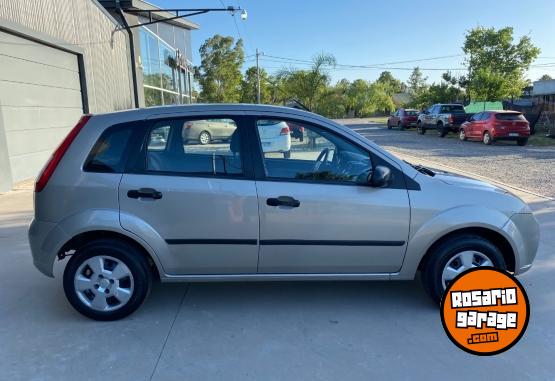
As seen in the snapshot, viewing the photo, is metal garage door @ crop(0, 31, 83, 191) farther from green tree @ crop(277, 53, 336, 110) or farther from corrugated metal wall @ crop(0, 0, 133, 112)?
green tree @ crop(277, 53, 336, 110)

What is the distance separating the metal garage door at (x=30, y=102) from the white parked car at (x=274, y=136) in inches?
276

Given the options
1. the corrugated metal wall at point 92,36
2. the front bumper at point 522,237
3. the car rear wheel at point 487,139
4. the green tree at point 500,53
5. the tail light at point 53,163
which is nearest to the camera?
the tail light at point 53,163

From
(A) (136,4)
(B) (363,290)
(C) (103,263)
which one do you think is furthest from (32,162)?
Answer: (A) (136,4)

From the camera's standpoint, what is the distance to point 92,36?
13.3 metres

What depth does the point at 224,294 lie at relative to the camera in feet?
12.9

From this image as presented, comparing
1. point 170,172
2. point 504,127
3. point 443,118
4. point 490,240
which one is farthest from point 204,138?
point 443,118

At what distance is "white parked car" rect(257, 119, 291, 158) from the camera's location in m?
3.47

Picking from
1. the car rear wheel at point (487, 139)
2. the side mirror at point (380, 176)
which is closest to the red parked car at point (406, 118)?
the car rear wheel at point (487, 139)

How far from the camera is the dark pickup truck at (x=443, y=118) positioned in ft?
75.2

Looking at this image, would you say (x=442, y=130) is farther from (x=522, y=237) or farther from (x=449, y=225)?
(x=449, y=225)

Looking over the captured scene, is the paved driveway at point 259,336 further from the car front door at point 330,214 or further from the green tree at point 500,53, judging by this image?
the green tree at point 500,53

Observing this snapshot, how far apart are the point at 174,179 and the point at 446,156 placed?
1339cm

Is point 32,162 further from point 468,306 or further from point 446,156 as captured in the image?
point 446,156

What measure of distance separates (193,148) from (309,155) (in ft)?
3.13
